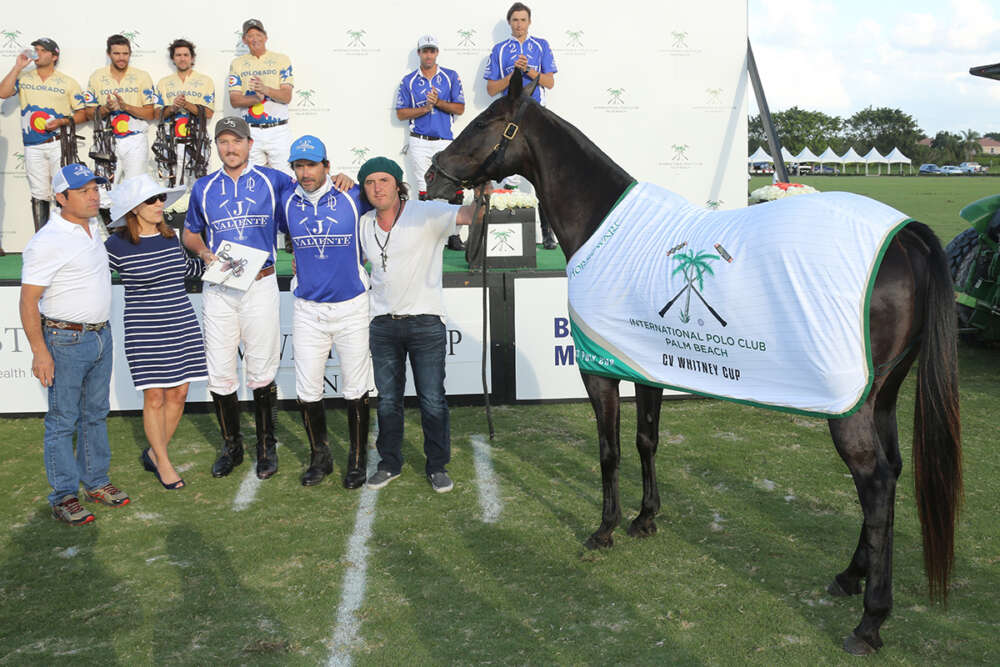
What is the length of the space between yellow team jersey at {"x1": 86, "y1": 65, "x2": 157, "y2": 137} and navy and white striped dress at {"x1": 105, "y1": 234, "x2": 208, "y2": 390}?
19.7 ft

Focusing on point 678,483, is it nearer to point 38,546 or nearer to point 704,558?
point 704,558

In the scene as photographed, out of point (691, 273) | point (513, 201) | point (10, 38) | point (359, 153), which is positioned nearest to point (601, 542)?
point (691, 273)

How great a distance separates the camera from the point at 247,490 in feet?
18.2

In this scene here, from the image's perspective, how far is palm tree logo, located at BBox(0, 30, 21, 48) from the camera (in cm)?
1080

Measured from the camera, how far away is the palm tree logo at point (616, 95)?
37.9 ft

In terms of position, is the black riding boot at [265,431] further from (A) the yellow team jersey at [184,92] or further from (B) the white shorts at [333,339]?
(A) the yellow team jersey at [184,92]

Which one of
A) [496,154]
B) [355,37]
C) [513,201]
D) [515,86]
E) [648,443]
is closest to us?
[515,86]

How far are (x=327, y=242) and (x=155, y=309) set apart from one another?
125cm

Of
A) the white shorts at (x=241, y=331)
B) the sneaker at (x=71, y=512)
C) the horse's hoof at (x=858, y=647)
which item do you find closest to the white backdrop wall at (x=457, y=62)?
the white shorts at (x=241, y=331)

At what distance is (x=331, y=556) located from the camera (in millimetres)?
4461

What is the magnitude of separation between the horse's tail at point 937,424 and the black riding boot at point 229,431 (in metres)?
4.56

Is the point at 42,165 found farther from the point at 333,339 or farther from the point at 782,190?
the point at 782,190

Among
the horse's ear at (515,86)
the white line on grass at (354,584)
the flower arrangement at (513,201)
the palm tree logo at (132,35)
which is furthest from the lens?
the palm tree logo at (132,35)

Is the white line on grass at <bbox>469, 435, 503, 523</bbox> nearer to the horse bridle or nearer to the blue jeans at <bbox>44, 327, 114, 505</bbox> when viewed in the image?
the horse bridle
